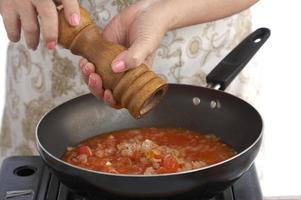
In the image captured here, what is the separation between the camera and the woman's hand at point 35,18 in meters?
1.04

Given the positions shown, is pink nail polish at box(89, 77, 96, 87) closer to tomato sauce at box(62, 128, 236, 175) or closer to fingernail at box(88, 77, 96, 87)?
fingernail at box(88, 77, 96, 87)

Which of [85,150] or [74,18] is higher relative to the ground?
[74,18]

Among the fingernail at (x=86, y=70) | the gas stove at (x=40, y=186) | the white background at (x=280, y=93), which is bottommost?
the white background at (x=280, y=93)

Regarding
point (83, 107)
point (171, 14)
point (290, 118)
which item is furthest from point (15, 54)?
point (290, 118)

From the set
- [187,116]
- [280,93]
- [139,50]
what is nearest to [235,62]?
[187,116]

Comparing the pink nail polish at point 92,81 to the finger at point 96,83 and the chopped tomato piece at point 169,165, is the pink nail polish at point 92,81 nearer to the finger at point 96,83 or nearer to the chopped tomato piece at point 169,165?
the finger at point 96,83

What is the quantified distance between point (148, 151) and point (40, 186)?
0.21 metres

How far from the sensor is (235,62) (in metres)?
1.33

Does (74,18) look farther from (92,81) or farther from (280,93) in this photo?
(280,93)

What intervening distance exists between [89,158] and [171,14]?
0.38 m

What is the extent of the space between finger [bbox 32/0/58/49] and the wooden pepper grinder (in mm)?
17

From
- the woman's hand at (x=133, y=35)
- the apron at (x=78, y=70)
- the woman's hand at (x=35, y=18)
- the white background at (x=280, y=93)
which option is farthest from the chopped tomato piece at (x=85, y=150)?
the white background at (x=280, y=93)

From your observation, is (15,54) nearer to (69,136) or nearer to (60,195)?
(69,136)

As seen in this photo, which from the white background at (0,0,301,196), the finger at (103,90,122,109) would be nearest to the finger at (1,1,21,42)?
the finger at (103,90,122,109)
